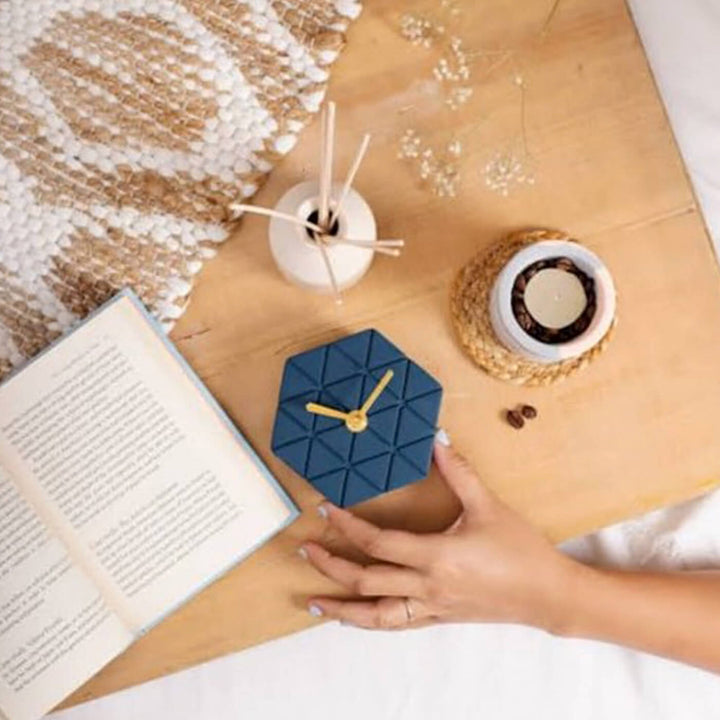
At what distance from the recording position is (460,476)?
651 mm

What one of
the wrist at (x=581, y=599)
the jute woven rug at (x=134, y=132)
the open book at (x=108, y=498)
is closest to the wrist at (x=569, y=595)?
the wrist at (x=581, y=599)

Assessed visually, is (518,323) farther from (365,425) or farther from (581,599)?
(581,599)

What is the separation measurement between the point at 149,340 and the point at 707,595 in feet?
1.56

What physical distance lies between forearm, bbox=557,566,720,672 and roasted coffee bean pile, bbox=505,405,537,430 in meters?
0.14

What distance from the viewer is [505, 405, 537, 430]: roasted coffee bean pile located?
2.19 ft

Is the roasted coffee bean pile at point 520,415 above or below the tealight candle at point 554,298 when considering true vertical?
below

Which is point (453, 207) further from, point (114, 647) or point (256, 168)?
point (114, 647)

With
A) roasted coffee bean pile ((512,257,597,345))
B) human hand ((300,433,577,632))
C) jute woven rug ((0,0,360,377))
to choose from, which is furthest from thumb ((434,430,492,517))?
jute woven rug ((0,0,360,377))

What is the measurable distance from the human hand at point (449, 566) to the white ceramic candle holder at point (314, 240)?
0.46 feet

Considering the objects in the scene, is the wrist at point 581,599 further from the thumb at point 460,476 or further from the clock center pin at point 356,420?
the clock center pin at point 356,420

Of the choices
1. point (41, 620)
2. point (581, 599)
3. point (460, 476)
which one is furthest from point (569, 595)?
point (41, 620)

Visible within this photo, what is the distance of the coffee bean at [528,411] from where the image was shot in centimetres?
67

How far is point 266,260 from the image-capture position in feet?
2.22

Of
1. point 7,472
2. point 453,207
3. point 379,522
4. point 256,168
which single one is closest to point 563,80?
point 453,207
